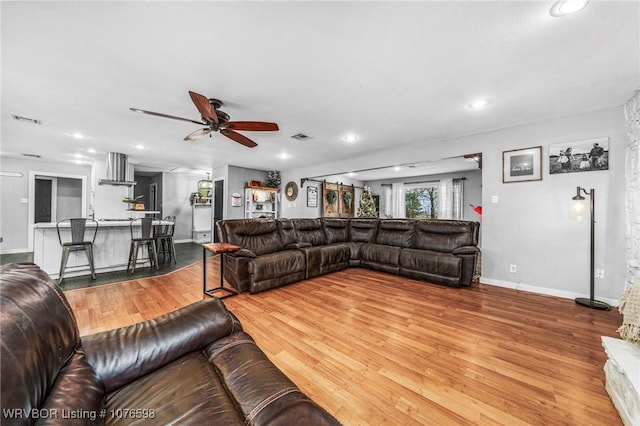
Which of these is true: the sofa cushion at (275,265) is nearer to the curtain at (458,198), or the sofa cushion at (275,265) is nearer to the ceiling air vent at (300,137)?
the ceiling air vent at (300,137)

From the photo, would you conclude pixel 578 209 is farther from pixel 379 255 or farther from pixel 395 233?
pixel 379 255

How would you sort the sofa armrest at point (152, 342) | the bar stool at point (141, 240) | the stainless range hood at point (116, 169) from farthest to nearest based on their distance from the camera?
the stainless range hood at point (116, 169) → the bar stool at point (141, 240) → the sofa armrest at point (152, 342)

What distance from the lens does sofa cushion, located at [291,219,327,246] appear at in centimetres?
471

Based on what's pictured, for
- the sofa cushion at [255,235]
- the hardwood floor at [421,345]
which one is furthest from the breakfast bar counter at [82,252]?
the sofa cushion at [255,235]

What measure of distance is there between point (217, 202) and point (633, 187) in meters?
7.95

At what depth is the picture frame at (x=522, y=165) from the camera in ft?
11.5

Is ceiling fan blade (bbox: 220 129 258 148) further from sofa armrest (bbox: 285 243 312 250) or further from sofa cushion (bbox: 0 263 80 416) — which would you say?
sofa cushion (bbox: 0 263 80 416)

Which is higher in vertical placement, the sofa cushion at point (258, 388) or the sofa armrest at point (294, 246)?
the sofa armrest at point (294, 246)

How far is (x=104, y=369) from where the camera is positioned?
1021 mm

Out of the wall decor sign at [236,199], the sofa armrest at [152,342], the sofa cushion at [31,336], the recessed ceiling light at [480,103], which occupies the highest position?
the recessed ceiling light at [480,103]

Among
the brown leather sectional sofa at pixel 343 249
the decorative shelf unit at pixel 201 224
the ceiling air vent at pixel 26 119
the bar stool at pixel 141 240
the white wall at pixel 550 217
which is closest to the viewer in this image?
the white wall at pixel 550 217

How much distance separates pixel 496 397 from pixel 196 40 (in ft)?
10.4

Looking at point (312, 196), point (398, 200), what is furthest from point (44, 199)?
point (398, 200)

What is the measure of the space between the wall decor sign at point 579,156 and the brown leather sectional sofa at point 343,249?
1.32 m
